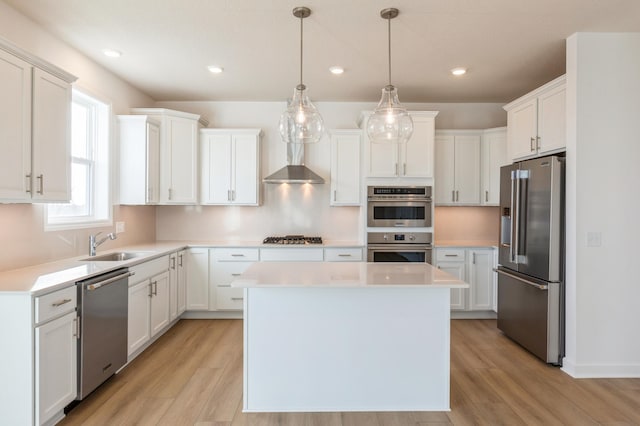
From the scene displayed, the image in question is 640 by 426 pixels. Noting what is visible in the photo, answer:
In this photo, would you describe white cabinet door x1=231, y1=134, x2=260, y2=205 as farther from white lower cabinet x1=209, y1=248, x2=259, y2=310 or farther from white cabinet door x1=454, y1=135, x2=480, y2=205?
white cabinet door x1=454, y1=135, x2=480, y2=205

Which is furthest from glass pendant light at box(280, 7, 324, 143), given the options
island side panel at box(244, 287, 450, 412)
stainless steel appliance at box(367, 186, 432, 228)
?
stainless steel appliance at box(367, 186, 432, 228)

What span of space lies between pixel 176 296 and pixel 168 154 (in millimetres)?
1650

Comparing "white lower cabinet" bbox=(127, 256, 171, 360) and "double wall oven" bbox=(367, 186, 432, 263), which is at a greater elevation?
"double wall oven" bbox=(367, 186, 432, 263)

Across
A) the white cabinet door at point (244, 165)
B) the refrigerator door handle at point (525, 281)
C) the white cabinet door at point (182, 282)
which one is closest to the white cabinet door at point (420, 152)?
the refrigerator door handle at point (525, 281)

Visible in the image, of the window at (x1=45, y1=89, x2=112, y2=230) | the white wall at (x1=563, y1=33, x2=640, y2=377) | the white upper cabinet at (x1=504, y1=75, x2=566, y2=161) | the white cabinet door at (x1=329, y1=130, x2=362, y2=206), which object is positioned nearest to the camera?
the white wall at (x1=563, y1=33, x2=640, y2=377)

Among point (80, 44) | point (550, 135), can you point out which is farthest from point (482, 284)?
point (80, 44)

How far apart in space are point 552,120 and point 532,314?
5.72 ft

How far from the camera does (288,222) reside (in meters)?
4.81

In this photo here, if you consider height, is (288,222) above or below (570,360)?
above

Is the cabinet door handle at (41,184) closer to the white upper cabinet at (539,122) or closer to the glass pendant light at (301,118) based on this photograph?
the glass pendant light at (301,118)

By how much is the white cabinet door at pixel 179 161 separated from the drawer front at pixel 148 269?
0.90 metres

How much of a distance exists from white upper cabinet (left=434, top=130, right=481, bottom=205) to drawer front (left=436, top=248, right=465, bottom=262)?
689mm

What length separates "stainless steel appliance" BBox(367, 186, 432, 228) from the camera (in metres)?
4.18

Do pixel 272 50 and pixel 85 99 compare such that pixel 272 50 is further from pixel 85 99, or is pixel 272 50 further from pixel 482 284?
pixel 482 284
